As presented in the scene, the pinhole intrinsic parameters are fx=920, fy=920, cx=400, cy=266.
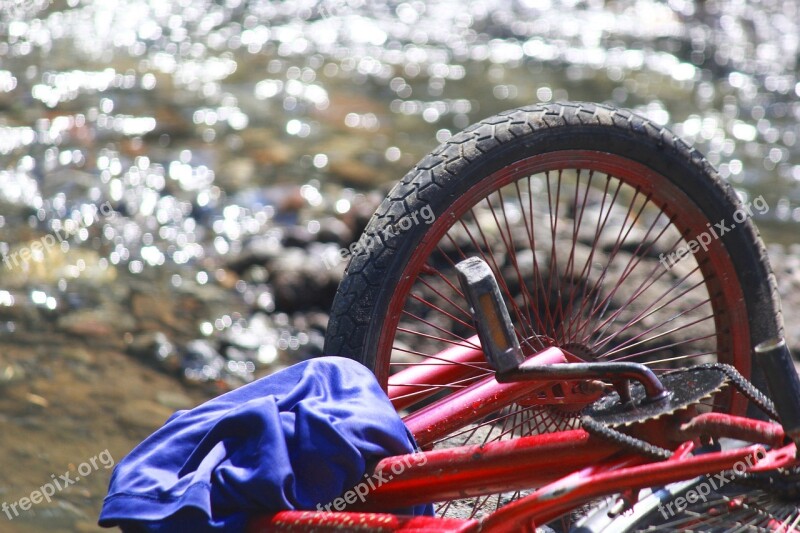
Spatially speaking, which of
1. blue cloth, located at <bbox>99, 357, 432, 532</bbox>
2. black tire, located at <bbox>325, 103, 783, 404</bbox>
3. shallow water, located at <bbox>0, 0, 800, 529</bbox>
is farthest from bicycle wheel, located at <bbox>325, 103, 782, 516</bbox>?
shallow water, located at <bbox>0, 0, 800, 529</bbox>

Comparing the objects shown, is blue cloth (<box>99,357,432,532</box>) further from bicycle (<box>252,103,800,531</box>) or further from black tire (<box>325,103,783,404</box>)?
black tire (<box>325,103,783,404</box>)

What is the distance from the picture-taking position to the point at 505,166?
2426mm

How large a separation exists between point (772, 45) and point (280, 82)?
4670 millimetres

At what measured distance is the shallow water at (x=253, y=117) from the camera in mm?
4492

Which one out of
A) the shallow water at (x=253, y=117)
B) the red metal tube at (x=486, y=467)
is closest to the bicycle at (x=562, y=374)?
the red metal tube at (x=486, y=467)

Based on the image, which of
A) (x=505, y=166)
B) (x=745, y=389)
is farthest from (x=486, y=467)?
(x=505, y=166)

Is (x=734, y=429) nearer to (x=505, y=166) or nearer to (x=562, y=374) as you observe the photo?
(x=562, y=374)

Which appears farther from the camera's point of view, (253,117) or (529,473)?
(253,117)

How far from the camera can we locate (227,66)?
779cm

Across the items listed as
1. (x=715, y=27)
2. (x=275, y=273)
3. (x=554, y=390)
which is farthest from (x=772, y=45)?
(x=554, y=390)

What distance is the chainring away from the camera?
1985 mm

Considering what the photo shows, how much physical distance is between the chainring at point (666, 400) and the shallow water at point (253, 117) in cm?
183

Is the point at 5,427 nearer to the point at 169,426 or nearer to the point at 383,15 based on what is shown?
the point at 169,426

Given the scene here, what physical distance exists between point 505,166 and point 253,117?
15.5 feet
